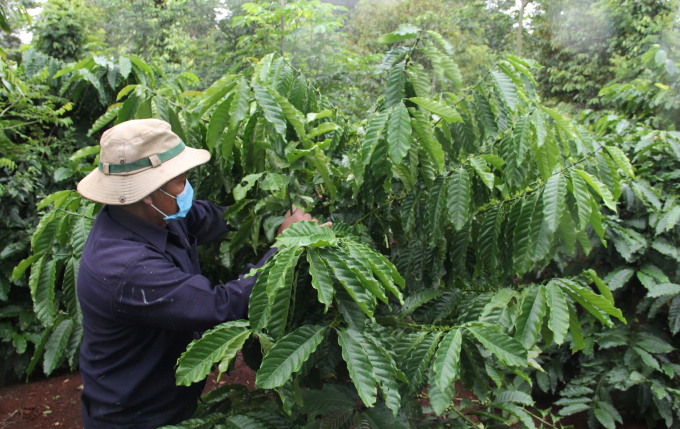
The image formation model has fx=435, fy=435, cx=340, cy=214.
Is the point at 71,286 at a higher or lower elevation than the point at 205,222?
lower

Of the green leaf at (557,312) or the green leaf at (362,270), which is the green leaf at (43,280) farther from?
the green leaf at (557,312)

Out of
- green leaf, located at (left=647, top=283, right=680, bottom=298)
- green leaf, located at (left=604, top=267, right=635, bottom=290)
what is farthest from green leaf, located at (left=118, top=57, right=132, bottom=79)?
green leaf, located at (left=647, top=283, right=680, bottom=298)

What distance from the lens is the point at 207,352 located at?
1060 mm

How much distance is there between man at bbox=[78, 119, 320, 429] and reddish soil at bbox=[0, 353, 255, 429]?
1.78 meters

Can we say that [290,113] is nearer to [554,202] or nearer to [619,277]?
[554,202]

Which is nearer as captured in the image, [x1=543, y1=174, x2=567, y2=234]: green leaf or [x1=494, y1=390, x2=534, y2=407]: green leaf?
[x1=543, y1=174, x2=567, y2=234]: green leaf

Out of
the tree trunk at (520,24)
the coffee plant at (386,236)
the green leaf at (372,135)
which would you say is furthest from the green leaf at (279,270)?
the tree trunk at (520,24)

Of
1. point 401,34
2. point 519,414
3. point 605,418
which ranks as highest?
point 401,34

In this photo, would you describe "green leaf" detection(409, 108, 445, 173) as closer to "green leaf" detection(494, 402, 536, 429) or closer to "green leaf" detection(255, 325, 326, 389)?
"green leaf" detection(255, 325, 326, 389)

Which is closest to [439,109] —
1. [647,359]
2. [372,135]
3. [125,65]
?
[372,135]

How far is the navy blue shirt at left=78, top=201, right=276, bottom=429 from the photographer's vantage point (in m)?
1.21

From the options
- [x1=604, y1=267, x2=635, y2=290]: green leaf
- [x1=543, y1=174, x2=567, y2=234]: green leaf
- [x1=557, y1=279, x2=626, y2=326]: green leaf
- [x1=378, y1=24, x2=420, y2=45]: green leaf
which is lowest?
[x1=604, y1=267, x2=635, y2=290]: green leaf

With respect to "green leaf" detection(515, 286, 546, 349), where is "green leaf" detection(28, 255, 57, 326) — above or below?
below

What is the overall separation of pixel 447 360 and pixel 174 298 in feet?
2.43
